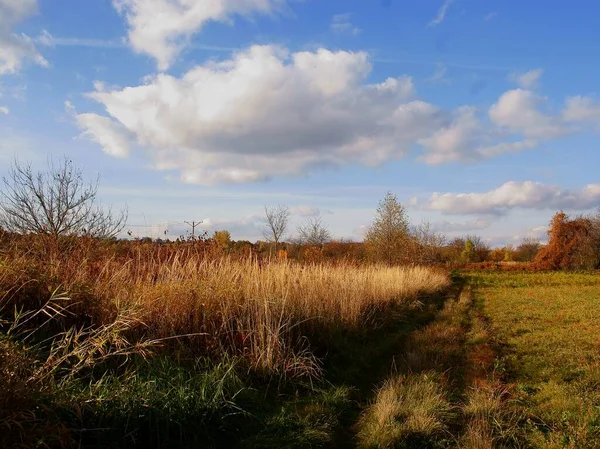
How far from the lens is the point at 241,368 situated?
223 inches

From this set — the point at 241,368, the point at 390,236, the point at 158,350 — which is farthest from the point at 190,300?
the point at 390,236

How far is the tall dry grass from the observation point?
5.55 meters

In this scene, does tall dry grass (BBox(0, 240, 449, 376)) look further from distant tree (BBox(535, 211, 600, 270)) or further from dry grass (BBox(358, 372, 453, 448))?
distant tree (BBox(535, 211, 600, 270))

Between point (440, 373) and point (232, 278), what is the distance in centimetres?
350

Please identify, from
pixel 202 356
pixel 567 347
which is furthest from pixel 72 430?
pixel 567 347

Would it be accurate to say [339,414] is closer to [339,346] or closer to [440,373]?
[440,373]

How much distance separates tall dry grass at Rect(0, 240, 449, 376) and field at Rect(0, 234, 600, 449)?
0.03 metres

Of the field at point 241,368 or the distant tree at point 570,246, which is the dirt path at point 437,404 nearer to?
the field at point 241,368

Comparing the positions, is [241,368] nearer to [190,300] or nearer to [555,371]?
[190,300]

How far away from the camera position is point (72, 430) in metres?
3.21

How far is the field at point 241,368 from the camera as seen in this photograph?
374 centimetres


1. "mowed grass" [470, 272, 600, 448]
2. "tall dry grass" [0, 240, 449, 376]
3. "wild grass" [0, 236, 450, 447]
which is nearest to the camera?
"wild grass" [0, 236, 450, 447]

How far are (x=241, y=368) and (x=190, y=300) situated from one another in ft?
4.15

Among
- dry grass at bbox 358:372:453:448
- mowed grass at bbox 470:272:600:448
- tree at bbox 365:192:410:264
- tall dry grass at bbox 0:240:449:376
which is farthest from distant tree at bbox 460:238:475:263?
dry grass at bbox 358:372:453:448
